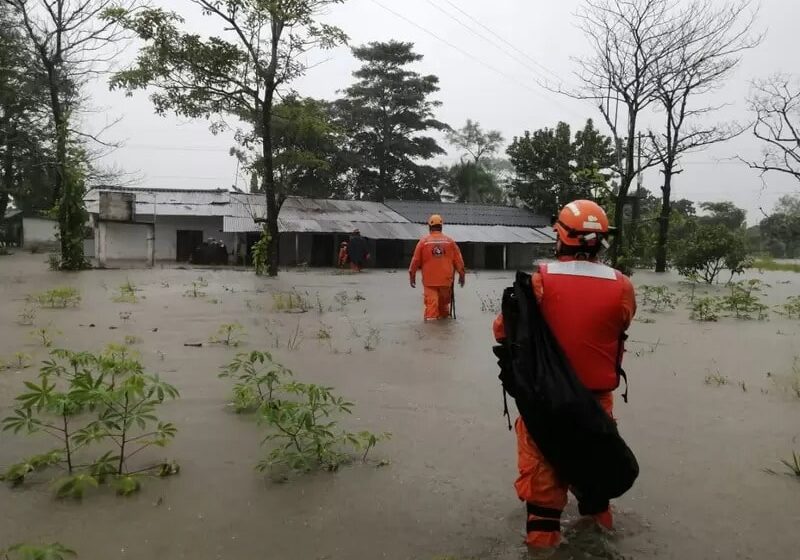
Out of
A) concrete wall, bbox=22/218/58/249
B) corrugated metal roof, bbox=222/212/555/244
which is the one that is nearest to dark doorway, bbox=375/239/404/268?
corrugated metal roof, bbox=222/212/555/244

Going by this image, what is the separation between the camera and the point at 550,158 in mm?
37656

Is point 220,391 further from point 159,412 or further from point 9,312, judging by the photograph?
point 9,312

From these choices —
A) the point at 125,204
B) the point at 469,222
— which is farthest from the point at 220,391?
the point at 469,222

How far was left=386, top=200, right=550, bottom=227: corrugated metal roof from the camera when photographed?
112ft

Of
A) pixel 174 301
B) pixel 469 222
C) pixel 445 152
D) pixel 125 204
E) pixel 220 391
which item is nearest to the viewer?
pixel 220 391

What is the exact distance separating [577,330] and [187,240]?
97.9 feet

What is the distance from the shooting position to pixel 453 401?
558 centimetres

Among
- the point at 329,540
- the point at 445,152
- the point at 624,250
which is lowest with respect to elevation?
the point at 329,540

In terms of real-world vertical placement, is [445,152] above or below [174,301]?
above

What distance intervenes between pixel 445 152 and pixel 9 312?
35.2 metres

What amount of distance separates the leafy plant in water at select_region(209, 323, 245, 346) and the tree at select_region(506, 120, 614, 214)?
100 ft

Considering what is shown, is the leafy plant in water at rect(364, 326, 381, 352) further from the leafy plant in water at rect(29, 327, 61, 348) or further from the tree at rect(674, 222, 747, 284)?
the tree at rect(674, 222, 747, 284)

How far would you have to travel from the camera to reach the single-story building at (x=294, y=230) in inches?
1163

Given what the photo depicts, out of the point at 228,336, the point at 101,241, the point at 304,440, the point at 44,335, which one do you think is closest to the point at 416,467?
the point at 304,440
